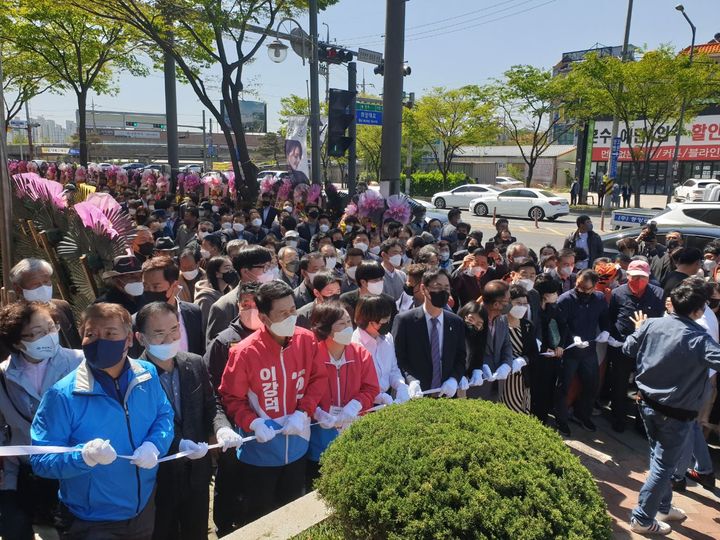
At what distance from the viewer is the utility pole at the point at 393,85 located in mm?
10180

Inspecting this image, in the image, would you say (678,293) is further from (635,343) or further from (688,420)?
(688,420)

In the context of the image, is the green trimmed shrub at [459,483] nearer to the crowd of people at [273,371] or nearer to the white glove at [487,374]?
the crowd of people at [273,371]

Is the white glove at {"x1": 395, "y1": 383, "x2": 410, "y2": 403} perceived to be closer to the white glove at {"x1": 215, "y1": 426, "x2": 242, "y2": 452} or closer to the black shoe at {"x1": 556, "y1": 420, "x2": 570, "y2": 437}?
the white glove at {"x1": 215, "y1": 426, "x2": 242, "y2": 452}

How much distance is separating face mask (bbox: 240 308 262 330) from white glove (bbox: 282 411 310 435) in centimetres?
76

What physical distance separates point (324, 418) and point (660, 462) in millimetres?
2465

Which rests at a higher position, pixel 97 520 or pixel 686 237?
pixel 686 237

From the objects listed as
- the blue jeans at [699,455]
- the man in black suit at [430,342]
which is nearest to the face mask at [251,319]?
the man in black suit at [430,342]

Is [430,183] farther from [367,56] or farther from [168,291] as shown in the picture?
[168,291]

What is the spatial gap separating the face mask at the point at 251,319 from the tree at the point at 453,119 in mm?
33095

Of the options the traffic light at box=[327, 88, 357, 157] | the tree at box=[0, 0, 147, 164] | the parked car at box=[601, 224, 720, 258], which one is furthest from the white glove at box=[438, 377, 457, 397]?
the tree at box=[0, 0, 147, 164]

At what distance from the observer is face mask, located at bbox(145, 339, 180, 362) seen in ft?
10.3

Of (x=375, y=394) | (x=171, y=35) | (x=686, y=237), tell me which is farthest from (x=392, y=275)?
(x=171, y=35)

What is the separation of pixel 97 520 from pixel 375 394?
6.00 feet

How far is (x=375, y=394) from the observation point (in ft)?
12.7
